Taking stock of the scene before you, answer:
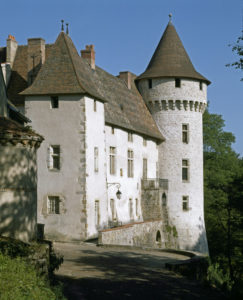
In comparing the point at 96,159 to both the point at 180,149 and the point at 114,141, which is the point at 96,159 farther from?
the point at 180,149

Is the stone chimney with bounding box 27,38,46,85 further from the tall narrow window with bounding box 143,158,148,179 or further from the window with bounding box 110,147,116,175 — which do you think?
the tall narrow window with bounding box 143,158,148,179

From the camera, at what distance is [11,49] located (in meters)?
30.2

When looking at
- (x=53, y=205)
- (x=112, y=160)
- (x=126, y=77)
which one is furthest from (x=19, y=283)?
(x=126, y=77)

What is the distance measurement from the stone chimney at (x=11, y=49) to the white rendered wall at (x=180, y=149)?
10.6 metres

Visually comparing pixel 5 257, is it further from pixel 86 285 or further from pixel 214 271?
pixel 214 271

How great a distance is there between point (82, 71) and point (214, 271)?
14121 mm

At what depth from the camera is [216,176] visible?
153 ft

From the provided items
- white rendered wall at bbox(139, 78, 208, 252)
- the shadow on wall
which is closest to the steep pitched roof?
white rendered wall at bbox(139, 78, 208, 252)

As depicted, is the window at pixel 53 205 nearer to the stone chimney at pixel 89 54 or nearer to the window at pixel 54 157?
the window at pixel 54 157

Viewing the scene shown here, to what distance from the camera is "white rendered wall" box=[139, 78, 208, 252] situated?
3575 cm

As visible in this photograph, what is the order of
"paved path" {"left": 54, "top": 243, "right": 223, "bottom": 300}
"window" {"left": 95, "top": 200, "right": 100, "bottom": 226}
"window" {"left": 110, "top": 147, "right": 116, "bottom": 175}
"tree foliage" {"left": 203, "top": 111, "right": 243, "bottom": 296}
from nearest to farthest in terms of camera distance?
"paved path" {"left": 54, "top": 243, "right": 223, "bottom": 300} → "window" {"left": 95, "top": 200, "right": 100, "bottom": 226} → "window" {"left": 110, "top": 147, "right": 116, "bottom": 175} → "tree foliage" {"left": 203, "top": 111, "right": 243, "bottom": 296}

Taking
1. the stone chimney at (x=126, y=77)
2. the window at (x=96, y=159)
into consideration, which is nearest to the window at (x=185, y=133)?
the stone chimney at (x=126, y=77)

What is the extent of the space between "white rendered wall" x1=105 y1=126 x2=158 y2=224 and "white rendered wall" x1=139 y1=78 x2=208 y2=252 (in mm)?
1588

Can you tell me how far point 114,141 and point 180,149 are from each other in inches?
351
